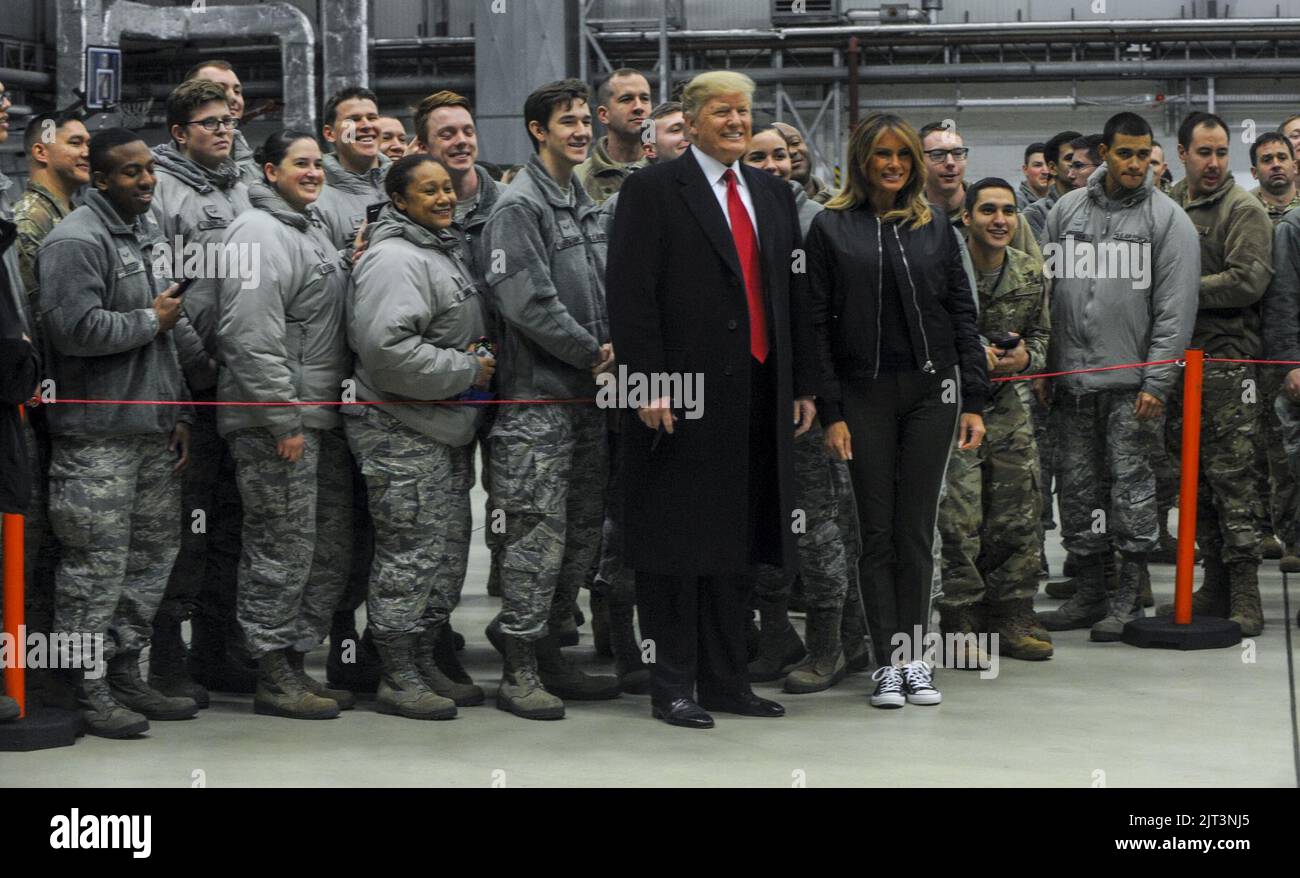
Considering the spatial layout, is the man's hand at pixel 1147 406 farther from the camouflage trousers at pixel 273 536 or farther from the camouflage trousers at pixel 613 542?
the camouflage trousers at pixel 273 536

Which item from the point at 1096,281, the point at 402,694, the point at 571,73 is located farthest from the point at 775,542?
the point at 571,73

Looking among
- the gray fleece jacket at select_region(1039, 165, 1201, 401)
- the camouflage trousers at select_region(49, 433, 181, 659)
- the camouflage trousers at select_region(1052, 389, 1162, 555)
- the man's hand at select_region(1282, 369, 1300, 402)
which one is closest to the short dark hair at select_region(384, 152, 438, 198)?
the camouflage trousers at select_region(49, 433, 181, 659)

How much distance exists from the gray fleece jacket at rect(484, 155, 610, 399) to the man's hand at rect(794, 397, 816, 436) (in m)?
0.64

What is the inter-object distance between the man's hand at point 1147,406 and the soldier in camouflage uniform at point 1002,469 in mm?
406

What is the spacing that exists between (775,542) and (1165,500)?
124 inches

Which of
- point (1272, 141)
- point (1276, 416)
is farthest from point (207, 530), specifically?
point (1272, 141)

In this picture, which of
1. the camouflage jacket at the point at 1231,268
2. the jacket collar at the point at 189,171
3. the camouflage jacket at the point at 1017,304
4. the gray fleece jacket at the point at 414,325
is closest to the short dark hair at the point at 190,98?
the jacket collar at the point at 189,171

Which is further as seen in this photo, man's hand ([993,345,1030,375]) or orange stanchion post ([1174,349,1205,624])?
orange stanchion post ([1174,349,1205,624])

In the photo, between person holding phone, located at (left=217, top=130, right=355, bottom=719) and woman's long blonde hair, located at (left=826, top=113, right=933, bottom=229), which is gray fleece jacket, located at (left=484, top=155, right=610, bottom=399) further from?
woman's long blonde hair, located at (left=826, top=113, right=933, bottom=229)

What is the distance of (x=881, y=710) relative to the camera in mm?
4871

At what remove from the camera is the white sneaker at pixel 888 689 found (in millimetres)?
4875

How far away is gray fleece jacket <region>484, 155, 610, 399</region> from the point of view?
4.81 m

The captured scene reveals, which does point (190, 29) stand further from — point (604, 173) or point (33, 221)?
point (33, 221)

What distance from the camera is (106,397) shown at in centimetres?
450
